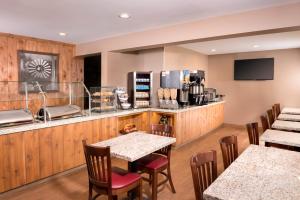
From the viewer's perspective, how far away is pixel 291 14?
283cm

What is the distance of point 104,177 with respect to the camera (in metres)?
2.00

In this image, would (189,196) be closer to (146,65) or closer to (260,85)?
(146,65)

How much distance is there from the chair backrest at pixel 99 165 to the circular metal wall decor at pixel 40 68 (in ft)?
13.1

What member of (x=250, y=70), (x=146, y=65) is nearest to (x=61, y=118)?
(x=146, y=65)

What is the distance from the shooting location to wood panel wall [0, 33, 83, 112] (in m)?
4.68

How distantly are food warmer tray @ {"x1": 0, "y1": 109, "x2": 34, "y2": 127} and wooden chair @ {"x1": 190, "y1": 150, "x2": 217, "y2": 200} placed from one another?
2348 mm

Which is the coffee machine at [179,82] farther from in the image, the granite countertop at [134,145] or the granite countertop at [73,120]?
the granite countertop at [134,145]

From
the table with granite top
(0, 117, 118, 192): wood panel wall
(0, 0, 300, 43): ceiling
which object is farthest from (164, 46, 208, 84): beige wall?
the table with granite top

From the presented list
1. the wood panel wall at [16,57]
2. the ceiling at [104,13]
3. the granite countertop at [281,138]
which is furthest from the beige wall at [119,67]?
the granite countertop at [281,138]

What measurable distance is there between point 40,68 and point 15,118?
2897 mm

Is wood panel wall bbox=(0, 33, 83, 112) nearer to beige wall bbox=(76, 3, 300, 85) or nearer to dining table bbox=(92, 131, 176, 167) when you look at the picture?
beige wall bbox=(76, 3, 300, 85)

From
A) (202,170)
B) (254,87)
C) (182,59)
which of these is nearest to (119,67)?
(182,59)

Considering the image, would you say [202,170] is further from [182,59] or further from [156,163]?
[182,59]

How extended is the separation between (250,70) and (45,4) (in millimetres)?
6024
